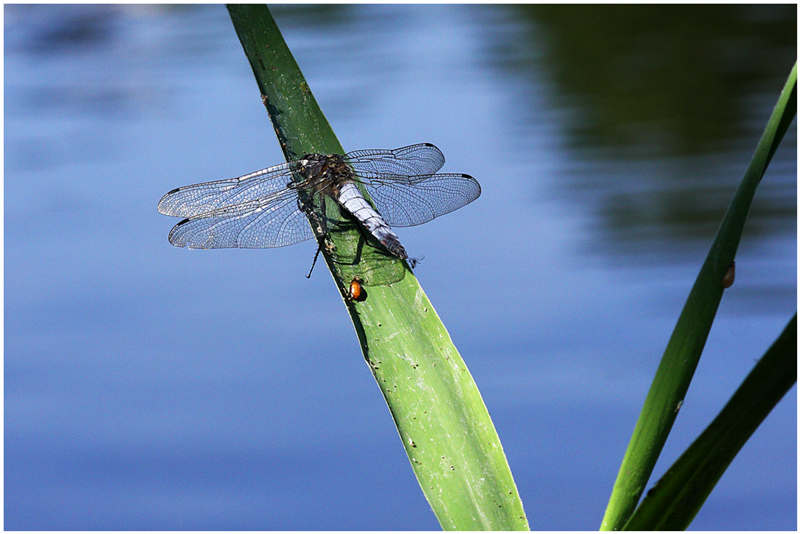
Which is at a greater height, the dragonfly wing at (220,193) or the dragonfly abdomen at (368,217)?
the dragonfly wing at (220,193)

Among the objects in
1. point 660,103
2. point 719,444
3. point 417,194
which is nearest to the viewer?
point 719,444

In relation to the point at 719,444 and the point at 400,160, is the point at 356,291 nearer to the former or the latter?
the point at 719,444

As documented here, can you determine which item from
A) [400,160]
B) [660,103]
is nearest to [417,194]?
[400,160]

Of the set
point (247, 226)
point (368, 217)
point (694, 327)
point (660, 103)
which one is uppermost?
point (660, 103)

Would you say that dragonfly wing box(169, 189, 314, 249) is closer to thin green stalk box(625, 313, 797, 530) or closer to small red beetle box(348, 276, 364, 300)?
small red beetle box(348, 276, 364, 300)

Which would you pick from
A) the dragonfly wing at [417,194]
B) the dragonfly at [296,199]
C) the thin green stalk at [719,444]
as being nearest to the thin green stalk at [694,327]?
the thin green stalk at [719,444]

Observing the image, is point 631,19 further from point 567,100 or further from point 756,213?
point 756,213

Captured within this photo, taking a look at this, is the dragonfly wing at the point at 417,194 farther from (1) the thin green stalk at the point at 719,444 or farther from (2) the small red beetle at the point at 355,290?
(1) the thin green stalk at the point at 719,444

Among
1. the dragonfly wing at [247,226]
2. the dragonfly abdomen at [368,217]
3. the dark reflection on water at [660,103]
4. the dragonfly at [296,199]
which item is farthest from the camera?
the dark reflection on water at [660,103]
